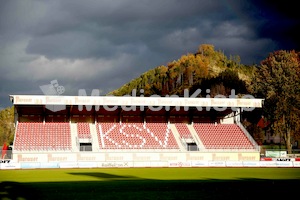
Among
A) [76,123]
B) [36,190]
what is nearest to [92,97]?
[76,123]

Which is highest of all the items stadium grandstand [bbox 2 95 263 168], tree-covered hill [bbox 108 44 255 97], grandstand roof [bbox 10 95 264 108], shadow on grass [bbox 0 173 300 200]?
tree-covered hill [bbox 108 44 255 97]

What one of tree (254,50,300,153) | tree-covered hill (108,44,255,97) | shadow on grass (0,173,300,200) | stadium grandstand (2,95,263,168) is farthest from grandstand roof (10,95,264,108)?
tree-covered hill (108,44,255,97)

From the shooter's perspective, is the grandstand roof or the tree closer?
the grandstand roof

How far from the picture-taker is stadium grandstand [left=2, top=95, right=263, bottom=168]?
50.2m

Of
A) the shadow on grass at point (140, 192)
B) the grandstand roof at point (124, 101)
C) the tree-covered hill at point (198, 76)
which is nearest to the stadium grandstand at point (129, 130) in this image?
the grandstand roof at point (124, 101)

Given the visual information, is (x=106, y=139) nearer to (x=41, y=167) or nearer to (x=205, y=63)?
(x=41, y=167)

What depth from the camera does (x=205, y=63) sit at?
128m

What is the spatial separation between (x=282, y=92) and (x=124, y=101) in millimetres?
28033

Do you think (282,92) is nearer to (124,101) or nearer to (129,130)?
(129,130)

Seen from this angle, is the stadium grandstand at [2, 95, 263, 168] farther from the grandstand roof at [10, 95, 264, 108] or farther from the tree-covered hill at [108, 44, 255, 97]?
the tree-covered hill at [108, 44, 255, 97]

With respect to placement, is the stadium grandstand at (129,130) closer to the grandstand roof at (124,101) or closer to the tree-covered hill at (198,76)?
the grandstand roof at (124,101)

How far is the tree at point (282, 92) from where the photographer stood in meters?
66.6

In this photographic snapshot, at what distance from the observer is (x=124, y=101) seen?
53656 millimetres

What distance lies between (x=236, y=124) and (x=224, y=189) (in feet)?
127
